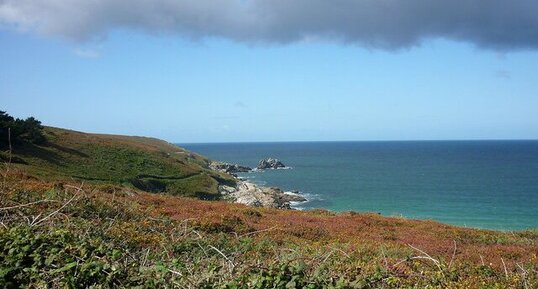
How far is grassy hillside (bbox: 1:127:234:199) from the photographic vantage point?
4281 cm

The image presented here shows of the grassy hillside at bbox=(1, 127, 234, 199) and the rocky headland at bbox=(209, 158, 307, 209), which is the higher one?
the grassy hillside at bbox=(1, 127, 234, 199)

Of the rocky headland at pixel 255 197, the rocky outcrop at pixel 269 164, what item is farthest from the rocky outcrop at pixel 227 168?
the rocky headland at pixel 255 197

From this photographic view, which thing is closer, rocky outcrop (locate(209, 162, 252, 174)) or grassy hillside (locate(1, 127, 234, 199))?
grassy hillside (locate(1, 127, 234, 199))

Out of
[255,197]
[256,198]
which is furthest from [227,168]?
[256,198]

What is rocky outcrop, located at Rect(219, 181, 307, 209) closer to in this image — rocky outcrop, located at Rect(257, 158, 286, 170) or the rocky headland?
the rocky headland

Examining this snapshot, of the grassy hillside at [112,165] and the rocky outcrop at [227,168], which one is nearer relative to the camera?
the grassy hillside at [112,165]

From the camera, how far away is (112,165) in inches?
2074

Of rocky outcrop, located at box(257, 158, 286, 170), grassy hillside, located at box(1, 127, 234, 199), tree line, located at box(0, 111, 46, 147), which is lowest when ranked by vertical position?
rocky outcrop, located at box(257, 158, 286, 170)

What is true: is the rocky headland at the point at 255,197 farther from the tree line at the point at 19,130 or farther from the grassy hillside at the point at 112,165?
the tree line at the point at 19,130

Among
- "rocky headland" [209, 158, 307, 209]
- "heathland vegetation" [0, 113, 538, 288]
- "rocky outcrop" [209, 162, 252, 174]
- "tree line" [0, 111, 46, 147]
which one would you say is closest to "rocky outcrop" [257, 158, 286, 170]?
"rocky outcrop" [209, 162, 252, 174]

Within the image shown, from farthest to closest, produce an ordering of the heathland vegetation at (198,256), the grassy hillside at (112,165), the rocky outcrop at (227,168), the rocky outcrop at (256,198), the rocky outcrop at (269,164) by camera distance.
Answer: the rocky outcrop at (269,164)
the rocky outcrop at (227,168)
the rocky outcrop at (256,198)
the grassy hillside at (112,165)
the heathland vegetation at (198,256)

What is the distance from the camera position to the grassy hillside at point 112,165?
42.8 meters

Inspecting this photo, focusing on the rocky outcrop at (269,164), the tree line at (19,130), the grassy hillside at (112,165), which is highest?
the tree line at (19,130)

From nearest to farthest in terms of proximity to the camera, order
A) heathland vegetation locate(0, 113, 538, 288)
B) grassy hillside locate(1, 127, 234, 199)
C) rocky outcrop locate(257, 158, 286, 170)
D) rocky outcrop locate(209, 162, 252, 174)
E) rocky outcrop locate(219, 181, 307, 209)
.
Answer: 1. heathland vegetation locate(0, 113, 538, 288)
2. grassy hillside locate(1, 127, 234, 199)
3. rocky outcrop locate(219, 181, 307, 209)
4. rocky outcrop locate(209, 162, 252, 174)
5. rocky outcrop locate(257, 158, 286, 170)
